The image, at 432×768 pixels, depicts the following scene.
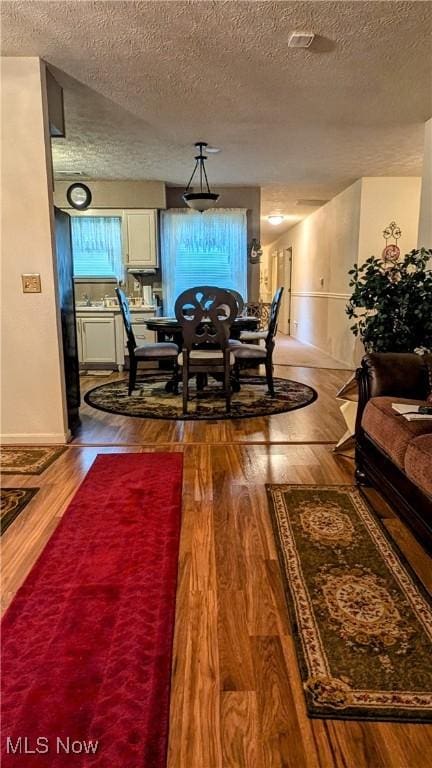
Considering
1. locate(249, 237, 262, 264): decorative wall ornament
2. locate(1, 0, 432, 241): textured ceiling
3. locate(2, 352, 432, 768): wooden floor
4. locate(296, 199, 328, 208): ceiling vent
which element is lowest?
locate(2, 352, 432, 768): wooden floor

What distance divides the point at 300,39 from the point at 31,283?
87.4 inches

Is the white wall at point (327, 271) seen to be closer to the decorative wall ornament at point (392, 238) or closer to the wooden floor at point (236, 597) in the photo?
the decorative wall ornament at point (392, 238)

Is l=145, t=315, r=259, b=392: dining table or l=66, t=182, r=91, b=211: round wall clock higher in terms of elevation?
l=66, t=182, r=91, b=211: round wall clock

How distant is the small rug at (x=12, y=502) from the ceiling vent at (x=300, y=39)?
2.93 metres

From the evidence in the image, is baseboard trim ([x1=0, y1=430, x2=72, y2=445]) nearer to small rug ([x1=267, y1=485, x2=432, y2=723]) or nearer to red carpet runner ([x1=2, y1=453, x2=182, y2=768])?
red carpet runner ([x1=2, y1=453, x2=182, y2=768])

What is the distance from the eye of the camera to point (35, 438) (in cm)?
335

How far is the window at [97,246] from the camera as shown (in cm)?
666

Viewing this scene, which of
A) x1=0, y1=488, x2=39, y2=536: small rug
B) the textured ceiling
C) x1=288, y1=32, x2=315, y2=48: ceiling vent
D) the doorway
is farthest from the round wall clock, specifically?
the doorway

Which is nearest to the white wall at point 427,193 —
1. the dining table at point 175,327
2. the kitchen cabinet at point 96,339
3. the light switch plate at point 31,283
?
the dining table at point 175,327

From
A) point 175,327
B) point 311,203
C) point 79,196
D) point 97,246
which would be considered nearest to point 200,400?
point 175,327

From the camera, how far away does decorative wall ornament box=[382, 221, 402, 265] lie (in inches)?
239

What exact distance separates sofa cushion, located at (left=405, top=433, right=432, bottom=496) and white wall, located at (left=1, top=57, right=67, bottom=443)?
2396 mm

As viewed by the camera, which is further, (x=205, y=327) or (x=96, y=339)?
(x=96, y=339)

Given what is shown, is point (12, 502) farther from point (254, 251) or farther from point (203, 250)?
point (254, 251)
